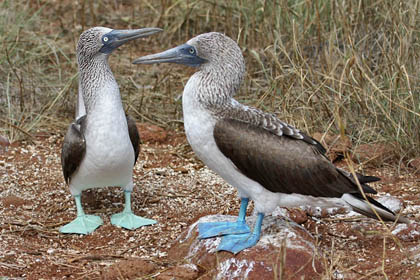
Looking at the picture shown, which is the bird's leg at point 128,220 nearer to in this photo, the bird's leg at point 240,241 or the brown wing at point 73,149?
the brown wing at point 73,149

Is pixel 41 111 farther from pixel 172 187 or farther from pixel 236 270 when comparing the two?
pixel 236 270

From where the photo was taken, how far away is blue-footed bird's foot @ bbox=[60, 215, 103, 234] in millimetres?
4887

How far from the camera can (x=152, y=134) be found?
21.7 ft

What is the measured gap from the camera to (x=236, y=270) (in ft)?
13.3

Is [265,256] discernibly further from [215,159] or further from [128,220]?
[128,220]

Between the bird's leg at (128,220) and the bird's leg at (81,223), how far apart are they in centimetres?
12

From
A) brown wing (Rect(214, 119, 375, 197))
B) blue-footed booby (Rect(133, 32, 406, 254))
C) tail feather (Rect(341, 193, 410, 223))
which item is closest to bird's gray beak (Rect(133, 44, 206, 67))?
blue-footed booby (Rect(133, 32, 406, 254))

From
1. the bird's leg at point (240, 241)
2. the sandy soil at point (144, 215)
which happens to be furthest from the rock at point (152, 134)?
the bird's leg at point (240, 241)

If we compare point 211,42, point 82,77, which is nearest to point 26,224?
point 82,77

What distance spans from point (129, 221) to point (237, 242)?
109cm

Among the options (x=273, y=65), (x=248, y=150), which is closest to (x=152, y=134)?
(x=273, y=65)

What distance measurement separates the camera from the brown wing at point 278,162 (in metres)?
4.08

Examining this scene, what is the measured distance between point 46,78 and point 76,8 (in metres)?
1.89

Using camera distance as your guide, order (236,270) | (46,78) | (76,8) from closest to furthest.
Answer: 1. (236,270)
2. (46,78)
3. (76,8)
